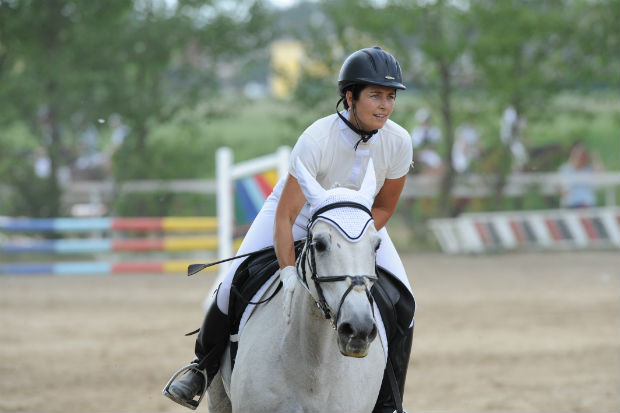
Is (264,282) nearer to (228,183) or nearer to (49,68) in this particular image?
(228,183)

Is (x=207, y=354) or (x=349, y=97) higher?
(x=349, y=97)

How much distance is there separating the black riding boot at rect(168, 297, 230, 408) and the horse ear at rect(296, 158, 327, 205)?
3.73 ft

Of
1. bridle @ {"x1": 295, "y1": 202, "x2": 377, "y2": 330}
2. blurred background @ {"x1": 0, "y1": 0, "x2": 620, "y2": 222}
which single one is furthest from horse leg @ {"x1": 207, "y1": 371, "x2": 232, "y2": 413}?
blurred background @ {"x1": 0, "y1": 0, "x2": 620, "y2": 222}

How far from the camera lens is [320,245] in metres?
3.44

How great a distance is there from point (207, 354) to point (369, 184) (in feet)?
4.79

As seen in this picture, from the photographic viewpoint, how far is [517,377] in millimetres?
7828

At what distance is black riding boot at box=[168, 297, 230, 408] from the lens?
4.57 metres

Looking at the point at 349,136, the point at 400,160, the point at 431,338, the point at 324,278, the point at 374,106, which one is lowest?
the point at 431,338

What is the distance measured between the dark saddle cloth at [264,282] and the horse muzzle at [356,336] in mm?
966

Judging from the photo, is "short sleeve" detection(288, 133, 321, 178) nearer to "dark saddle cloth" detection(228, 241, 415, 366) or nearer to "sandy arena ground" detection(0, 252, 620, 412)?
"dark saddle cloth" detection(228, 241, 415, 366)

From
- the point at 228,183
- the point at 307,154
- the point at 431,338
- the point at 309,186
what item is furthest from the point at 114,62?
the point at 309,186

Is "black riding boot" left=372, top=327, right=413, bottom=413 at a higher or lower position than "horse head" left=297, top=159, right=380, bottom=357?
lower

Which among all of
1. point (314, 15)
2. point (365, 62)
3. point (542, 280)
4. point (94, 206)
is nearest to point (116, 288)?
point (94, 206)

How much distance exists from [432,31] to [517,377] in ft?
31.3
